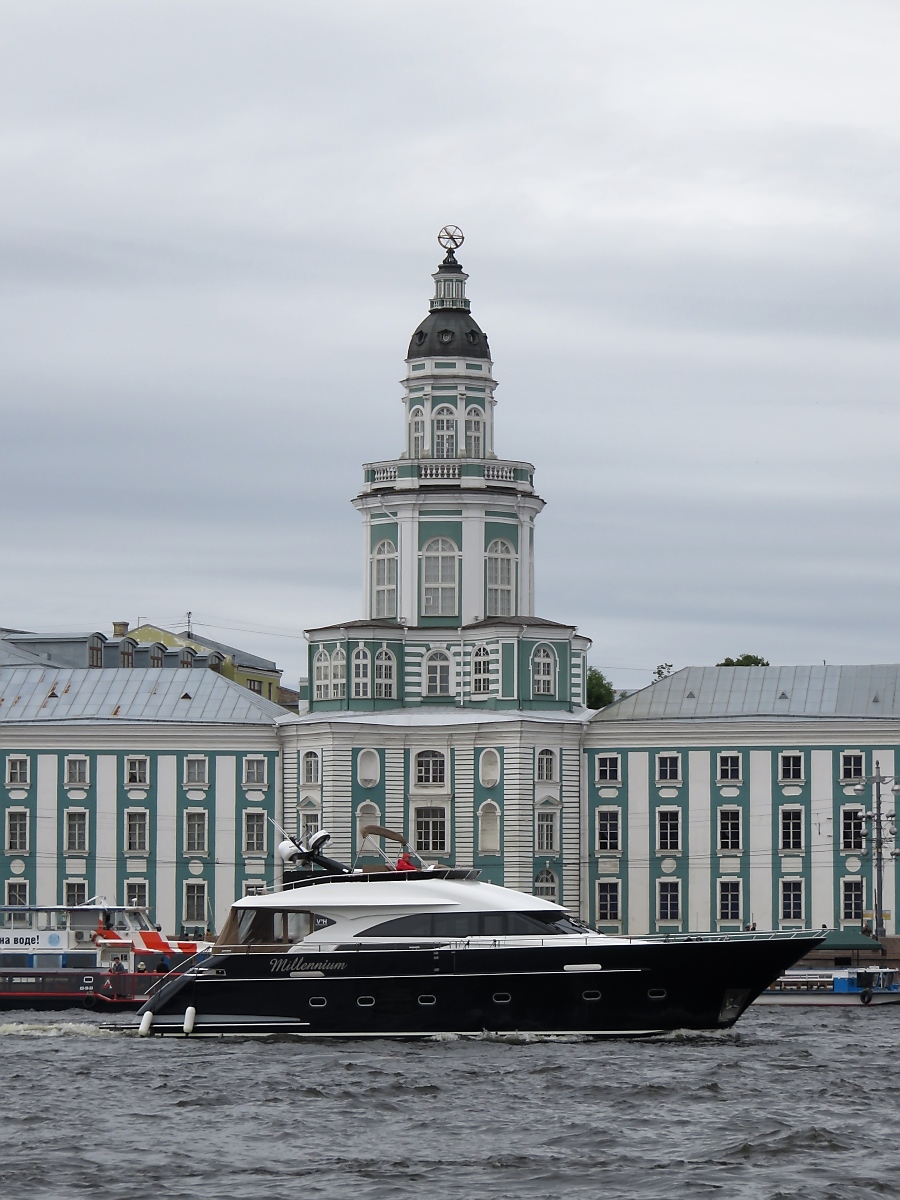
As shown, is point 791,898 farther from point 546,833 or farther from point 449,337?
point 449,337

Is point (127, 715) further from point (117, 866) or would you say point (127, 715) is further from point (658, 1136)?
point (658, 1136)

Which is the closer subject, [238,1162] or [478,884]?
[238,1162]

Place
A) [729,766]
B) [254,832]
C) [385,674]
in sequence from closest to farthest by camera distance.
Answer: [729,766]
[385,674]
[254,832]

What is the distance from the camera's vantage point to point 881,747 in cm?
10788

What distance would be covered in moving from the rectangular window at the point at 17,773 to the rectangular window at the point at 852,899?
120ft

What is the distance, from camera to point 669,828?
109312 millimetres

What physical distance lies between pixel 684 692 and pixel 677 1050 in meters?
53.3

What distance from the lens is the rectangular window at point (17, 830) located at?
11312cm

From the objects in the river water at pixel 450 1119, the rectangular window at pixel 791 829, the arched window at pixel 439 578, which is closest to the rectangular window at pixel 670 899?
the rectangular window at pixel 791 829

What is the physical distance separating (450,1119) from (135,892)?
213ft

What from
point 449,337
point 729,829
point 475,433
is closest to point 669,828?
point 729,829

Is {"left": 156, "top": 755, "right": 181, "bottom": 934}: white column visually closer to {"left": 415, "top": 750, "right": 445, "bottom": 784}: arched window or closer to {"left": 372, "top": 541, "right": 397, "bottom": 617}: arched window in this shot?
{"left": 415, "top": 750, "right": 445, "bottom": 784}: arched window

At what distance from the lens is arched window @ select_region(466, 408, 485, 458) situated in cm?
11512

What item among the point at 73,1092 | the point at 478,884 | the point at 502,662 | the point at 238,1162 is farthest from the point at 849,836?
the point at 238,1162
